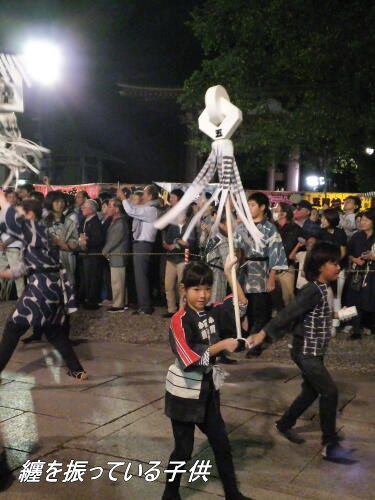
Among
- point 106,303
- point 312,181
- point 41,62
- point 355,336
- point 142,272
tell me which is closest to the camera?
point 41,62

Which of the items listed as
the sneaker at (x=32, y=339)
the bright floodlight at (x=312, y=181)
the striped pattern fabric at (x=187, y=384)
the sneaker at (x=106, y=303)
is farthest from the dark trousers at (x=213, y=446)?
the bright floodlight at (x=312, y=181)

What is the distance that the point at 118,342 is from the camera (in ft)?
25.5

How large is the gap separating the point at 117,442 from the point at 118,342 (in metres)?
3.34

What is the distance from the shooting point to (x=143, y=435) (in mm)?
4594

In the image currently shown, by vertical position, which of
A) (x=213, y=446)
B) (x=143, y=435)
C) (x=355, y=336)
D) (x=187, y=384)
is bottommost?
(x=143, y=435)

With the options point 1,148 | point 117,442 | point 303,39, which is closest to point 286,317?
point 117,442

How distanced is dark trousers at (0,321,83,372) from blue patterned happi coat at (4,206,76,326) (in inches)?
2.9

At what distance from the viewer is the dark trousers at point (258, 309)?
7.10m

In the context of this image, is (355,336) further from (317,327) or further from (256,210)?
(317,327)

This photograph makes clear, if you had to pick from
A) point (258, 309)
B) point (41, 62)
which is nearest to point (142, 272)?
point (258, 309)

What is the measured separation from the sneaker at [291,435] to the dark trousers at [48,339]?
2270 millimetres

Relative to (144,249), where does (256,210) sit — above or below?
above

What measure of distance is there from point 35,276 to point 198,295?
2.69m

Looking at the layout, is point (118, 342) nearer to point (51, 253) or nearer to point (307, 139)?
point (51, 253)
